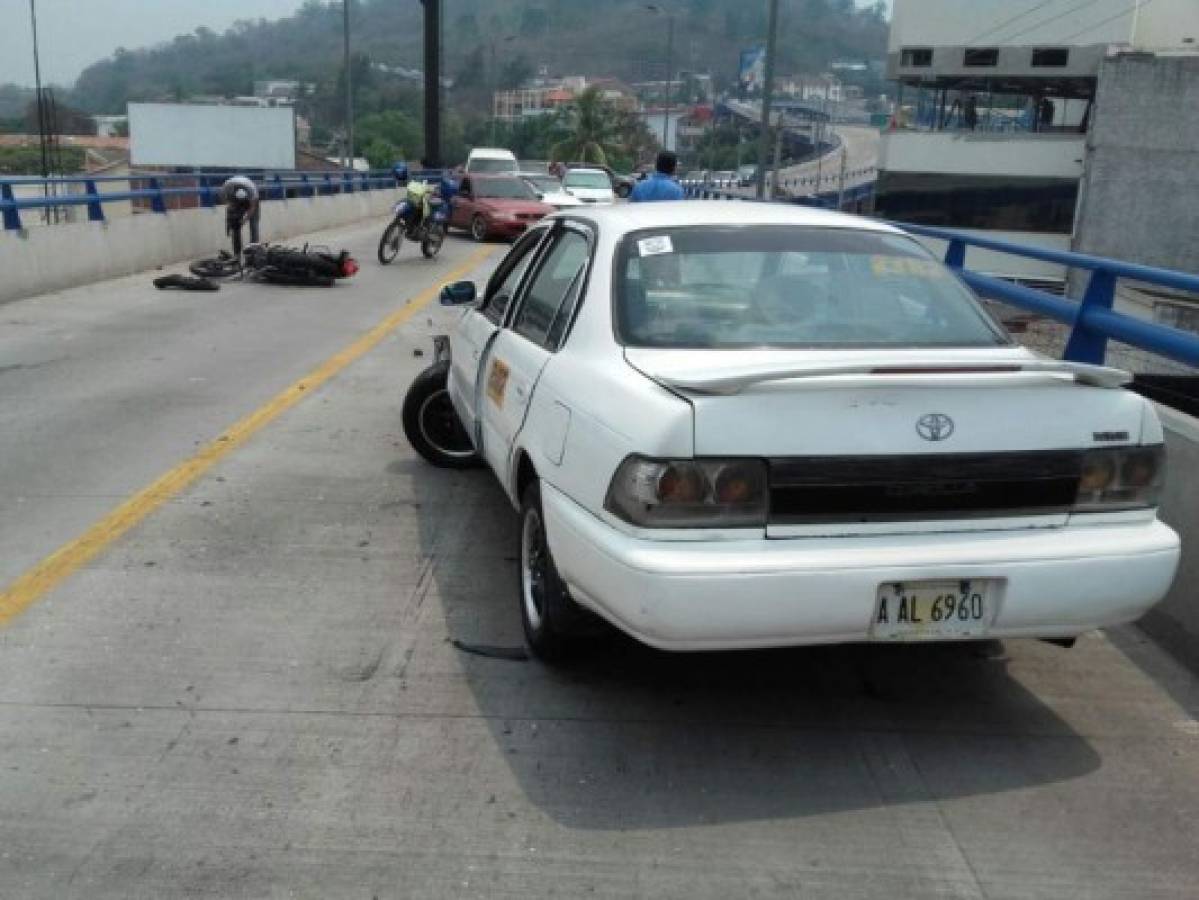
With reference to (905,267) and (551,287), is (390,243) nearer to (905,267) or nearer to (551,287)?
(551,287)

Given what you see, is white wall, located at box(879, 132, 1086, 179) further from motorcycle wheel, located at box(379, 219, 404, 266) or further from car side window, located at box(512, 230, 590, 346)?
car side window, located at box(512, 230, 590, 346)

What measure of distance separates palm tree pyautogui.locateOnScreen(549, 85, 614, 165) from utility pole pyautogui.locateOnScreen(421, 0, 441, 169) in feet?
97.3

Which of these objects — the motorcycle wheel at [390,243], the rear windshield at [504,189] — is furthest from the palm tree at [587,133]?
the motorcycle wheel at [390,243]

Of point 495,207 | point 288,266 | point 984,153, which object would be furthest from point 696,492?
point 984,153

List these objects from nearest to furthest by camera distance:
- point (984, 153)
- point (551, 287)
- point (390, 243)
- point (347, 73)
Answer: point (551, 287) < point (390, 243) < point (347, 73) < point (984, 153)

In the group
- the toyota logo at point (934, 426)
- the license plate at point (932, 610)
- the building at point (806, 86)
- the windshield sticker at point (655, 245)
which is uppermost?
the building at point (806, 86)

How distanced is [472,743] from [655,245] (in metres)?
1.95

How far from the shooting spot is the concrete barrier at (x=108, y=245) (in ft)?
49.5

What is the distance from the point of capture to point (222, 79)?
174125 mm

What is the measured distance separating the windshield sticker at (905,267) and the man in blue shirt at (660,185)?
6.71 metres

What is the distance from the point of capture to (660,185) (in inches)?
453

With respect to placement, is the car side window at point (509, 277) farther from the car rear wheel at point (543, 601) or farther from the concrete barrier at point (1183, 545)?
the concrete barrier at point (1183, 545)

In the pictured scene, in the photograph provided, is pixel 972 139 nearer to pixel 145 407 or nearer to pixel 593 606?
pixel 145 407

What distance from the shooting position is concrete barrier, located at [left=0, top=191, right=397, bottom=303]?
15.1 m
